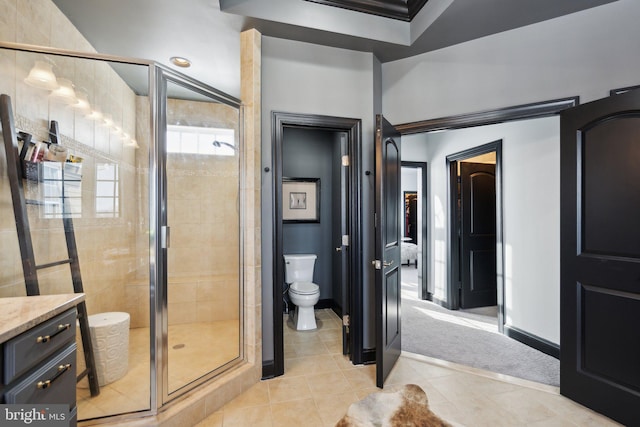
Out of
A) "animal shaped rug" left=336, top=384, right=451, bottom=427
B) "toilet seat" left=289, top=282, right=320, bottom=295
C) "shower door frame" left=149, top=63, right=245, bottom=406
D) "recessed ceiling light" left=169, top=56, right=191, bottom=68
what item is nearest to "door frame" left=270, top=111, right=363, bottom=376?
"toilet seat" left=289, top=282, right=320, bottom=295

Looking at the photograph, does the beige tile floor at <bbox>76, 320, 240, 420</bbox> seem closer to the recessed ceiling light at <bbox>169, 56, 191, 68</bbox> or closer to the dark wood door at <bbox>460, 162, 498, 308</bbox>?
the recessed ceiling light at <bbox>169, 56, 191, 68</bbox>

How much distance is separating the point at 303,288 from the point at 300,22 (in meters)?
2.58

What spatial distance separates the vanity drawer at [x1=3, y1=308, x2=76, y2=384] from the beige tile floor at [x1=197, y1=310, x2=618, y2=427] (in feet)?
3.43

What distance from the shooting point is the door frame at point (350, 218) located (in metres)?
2.35

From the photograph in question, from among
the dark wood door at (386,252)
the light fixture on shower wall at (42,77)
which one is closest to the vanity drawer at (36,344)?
the light fixture on shower wall at (42,77)

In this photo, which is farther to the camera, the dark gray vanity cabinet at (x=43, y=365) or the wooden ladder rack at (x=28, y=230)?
the wooden ladder rack at (x=28, y=230)

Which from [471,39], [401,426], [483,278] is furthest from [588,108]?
[483,278]

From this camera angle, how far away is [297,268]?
12.0 ft

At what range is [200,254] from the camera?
2746mm

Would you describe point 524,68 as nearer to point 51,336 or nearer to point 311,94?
point 311,94

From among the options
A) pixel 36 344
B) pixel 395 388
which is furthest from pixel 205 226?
pixel 395 388

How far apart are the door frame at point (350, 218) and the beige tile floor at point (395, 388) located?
24 cm

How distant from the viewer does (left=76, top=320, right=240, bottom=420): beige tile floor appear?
5.54 ft

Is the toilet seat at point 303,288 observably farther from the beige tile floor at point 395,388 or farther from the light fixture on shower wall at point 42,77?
the light fixture on shower wall at point 42,77
